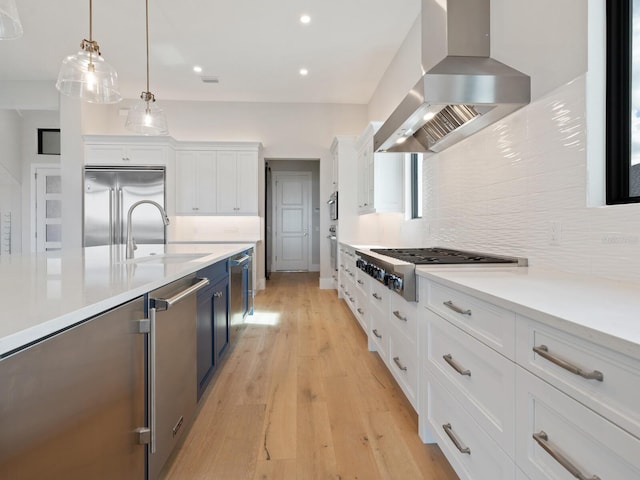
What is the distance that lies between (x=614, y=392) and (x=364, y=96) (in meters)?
5.70

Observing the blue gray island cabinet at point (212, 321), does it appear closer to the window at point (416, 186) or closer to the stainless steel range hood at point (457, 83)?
the stainless steel range hood at point (457, 83)

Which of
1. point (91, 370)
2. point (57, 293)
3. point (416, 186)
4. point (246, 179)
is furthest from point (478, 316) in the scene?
point (246, 179)

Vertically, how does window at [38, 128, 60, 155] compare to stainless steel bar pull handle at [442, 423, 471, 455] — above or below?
above

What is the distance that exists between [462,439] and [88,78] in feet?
9.09

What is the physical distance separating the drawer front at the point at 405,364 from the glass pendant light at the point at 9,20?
245 centimetres

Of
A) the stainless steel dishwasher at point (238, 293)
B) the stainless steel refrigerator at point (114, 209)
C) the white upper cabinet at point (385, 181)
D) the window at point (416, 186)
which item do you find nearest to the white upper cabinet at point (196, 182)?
the stainless steel refrigerator at point (114, 209)

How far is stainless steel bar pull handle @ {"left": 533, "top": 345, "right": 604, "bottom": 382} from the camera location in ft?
2.20

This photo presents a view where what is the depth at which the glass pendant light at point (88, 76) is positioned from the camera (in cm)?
213

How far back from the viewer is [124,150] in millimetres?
5195

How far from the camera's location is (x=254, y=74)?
491cm

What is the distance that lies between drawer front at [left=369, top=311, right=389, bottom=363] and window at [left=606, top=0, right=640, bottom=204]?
55.5 inches

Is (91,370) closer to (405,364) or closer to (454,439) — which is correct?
(454,439)

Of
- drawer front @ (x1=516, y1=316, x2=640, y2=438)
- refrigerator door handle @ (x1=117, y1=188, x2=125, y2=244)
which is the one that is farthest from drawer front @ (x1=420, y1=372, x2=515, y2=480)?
refrigerator door handle @ (x1=117, y1=188, x2=125, y2=244)

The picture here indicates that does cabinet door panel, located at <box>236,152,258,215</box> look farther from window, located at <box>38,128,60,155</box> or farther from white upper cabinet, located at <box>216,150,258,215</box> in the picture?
window, located at <box>38,128,60,155</box>
